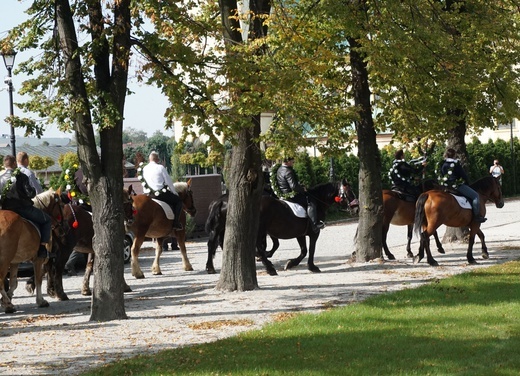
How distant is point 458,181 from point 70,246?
8.97 meters

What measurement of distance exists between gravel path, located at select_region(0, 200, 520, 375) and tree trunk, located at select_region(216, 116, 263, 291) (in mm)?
394

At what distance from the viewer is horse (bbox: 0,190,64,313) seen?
612 inches

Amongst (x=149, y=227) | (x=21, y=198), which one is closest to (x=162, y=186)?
(x=149, y=227)

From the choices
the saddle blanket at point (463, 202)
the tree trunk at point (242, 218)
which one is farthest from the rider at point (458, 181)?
the tree trunk at point (242, 218)

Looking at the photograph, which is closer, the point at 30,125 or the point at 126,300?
the point at 30,125

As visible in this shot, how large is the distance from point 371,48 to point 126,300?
7.25 metres

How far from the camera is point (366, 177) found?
2262 cm

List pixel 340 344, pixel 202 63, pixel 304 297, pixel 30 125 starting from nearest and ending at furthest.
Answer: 1. pixel 340 344
2. pixel 30 125
3. pixel 202 63
4. pixel 304 297

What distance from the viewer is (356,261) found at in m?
22.6

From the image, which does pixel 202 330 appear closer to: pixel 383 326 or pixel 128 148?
pixel 383 326

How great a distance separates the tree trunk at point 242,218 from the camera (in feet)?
58.0

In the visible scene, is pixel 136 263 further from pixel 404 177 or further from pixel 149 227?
pixel 404 177

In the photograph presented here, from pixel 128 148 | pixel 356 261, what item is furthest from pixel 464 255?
pixel 128 148

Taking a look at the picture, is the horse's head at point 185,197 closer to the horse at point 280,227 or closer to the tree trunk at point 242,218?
the horse at point 280,227
